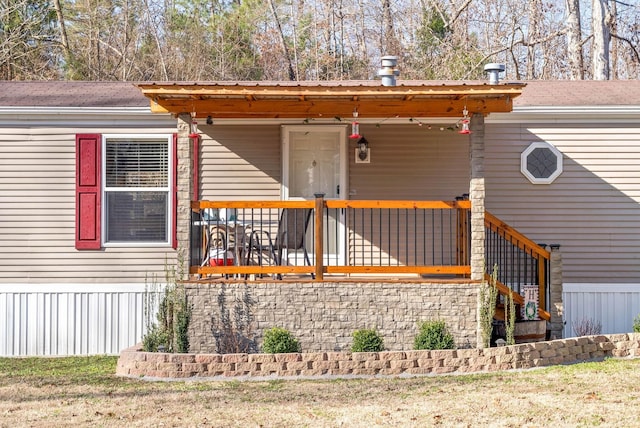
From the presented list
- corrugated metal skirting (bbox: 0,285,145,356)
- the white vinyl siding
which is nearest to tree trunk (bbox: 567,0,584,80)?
the white vinyl siding

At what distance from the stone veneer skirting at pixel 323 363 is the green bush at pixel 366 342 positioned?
0.17 meters

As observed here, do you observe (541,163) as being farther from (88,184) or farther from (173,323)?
(88,184)

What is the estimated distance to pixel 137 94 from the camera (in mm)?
10961

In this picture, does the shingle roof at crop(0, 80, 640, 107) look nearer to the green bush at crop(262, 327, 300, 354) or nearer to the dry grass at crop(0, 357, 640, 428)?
the green bush at crop(262, 327, 300, 354)

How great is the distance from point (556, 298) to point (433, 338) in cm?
178

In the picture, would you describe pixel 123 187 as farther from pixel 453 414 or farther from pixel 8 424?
pixel 453 414

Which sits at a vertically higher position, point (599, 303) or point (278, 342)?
point (599, 303)

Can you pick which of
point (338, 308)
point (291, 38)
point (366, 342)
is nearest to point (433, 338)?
point (366, 342)

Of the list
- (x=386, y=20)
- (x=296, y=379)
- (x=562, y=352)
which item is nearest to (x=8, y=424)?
(x=296, y=379)

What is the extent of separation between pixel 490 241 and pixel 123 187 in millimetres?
4538

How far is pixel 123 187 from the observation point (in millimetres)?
10484

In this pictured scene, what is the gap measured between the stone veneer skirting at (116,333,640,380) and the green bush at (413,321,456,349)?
168 mm

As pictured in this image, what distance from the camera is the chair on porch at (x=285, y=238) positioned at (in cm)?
921

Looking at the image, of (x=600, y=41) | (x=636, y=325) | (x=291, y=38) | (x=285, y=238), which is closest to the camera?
(x=285, y=238)
